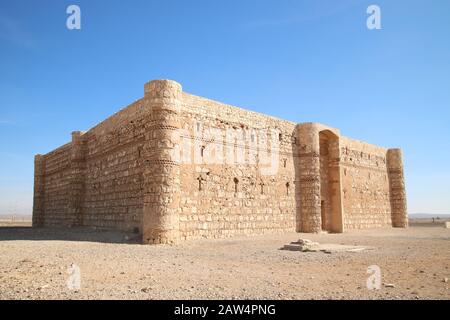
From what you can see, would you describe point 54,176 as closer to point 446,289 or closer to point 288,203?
point 288,203

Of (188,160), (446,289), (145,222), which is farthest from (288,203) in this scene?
(446,289)

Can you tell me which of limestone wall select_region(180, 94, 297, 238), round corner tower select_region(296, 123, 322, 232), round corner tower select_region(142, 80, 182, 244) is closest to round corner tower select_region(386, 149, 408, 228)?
round corner tower select_region(296, 123, 322, 232)

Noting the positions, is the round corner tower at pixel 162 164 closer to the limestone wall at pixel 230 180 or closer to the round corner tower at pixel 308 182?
the limestone wall at pixel 230 180

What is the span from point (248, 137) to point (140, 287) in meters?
11.7

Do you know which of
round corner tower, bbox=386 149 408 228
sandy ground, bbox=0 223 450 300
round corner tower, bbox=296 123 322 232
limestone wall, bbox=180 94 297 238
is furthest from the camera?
round corner tower, bbox=386 149 408 228

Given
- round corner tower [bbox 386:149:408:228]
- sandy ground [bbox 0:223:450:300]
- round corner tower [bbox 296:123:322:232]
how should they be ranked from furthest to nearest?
round corner tower [bbox 386:149:408:228]
round corner tower [bbox 296:123:322:232]
sandy ground [bbox 0:223:450:300]

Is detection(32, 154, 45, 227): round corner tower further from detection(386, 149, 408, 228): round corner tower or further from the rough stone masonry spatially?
detection(386, 149, 408, 228): round corner tower

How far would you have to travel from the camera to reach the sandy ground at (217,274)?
16.7ft

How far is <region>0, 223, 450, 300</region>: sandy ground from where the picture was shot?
508 cm

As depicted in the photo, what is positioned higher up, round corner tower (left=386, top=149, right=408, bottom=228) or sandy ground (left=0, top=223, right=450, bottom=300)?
round corner tower (left=386, top=149, right=408, bottom=228)

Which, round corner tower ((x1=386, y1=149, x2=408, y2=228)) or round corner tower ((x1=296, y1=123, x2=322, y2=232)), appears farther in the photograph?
round corner tower ((x1=386, y1=149, x2=408, y2=228))

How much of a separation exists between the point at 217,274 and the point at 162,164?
6.64 meters

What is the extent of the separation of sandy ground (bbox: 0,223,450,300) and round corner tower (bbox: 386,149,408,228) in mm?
19496
